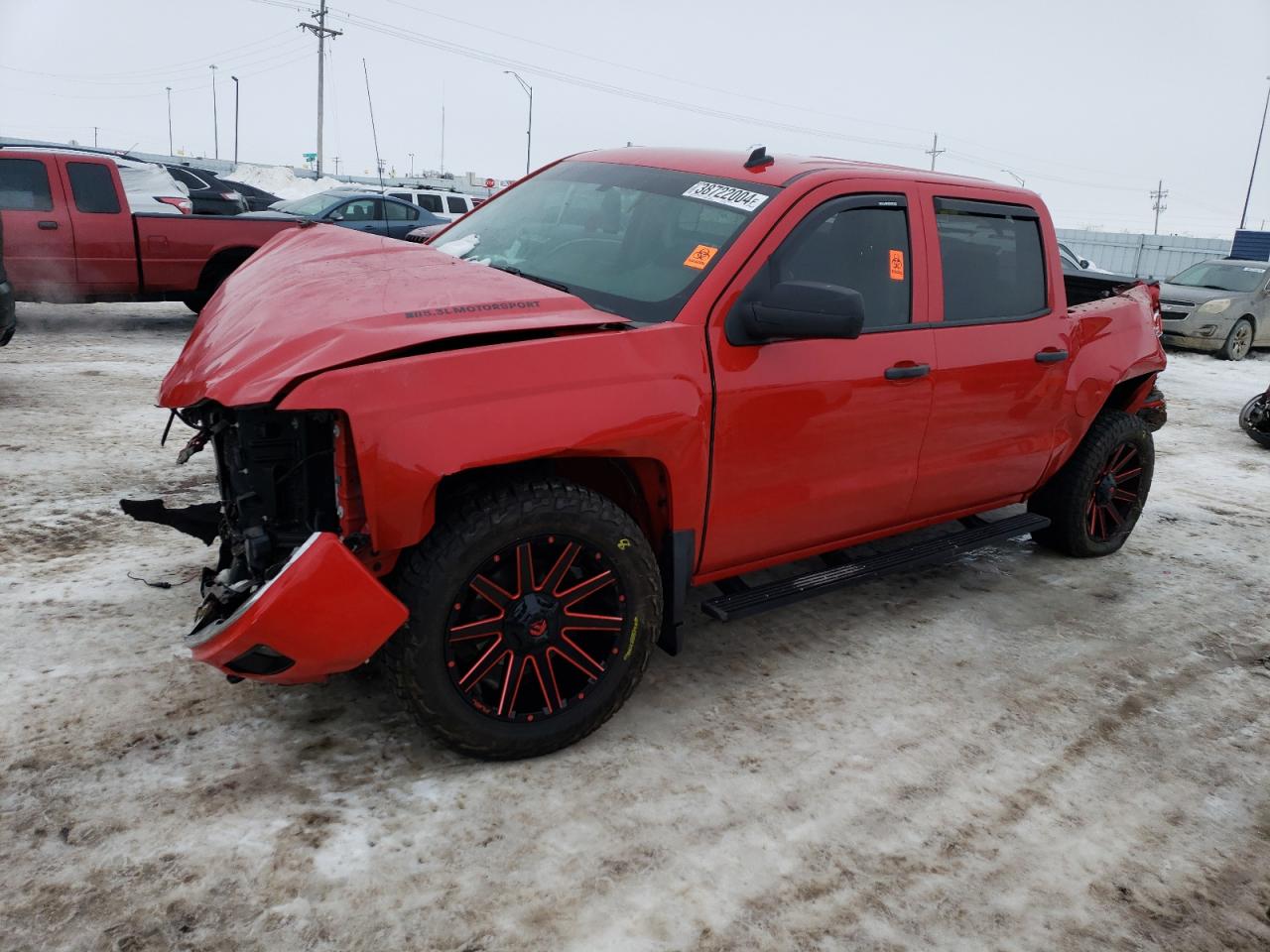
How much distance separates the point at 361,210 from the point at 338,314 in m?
14.3

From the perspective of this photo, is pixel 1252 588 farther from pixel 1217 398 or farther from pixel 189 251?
pixel 189 251

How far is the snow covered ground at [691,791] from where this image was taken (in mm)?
2516

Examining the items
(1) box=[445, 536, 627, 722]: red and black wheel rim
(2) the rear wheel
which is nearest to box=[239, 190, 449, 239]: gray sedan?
(2) the rear wheel

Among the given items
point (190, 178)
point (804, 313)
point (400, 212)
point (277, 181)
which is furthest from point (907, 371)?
point (277, 181)

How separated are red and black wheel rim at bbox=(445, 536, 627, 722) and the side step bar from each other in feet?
1.69

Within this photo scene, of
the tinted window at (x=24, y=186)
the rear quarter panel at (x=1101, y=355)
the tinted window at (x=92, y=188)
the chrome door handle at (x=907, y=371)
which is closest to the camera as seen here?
the chrome door handle at (x=907, y=371)

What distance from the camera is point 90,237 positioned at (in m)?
10.1

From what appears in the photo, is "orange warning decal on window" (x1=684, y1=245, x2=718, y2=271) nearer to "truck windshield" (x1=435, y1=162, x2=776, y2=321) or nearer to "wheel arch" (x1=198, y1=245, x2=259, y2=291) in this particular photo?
"truck windshield" (x1=435, y1=162, x2=776, y2=321)

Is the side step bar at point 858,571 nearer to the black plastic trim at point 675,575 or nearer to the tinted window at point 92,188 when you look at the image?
the black plastic trim at point 675,575

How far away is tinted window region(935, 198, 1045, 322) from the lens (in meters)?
4.09

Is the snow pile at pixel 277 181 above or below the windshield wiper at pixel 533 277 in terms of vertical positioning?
above

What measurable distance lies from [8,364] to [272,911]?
774 centimetres

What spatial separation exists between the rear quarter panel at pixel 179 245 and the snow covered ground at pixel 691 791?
6.43m

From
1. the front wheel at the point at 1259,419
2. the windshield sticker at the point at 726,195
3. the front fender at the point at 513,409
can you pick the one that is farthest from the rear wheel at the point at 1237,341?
the front fender at the point at 513,409
